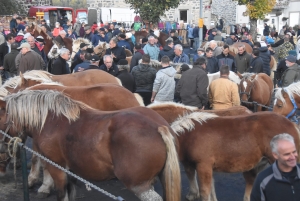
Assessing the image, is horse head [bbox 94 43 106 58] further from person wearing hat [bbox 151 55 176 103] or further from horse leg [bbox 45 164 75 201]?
horse leg [bbox 45 164 75 201]

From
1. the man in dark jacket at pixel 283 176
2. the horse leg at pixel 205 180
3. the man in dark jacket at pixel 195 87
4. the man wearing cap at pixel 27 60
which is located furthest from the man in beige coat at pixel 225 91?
the man in dark jacket at pixel 283 176

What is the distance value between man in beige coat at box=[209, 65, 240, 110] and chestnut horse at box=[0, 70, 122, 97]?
200 centimetres

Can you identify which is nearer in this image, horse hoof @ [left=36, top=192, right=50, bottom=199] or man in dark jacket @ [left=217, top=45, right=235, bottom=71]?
horse hoof @ [left=36, top=192, right=50, bottom=199]

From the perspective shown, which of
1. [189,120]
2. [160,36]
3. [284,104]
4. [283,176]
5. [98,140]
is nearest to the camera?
[283,176]

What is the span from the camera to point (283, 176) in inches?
133

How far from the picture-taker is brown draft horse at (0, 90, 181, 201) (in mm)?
4750

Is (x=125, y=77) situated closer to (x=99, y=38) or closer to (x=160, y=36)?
(x=99, y=38)

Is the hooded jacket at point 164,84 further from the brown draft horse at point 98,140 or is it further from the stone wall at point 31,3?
the stone wall at point 31,3

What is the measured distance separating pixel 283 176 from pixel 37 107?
3.17 meters

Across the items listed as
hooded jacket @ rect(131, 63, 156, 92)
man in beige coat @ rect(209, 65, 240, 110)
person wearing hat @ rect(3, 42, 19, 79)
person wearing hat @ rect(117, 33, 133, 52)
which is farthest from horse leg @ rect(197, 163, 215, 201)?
person wearing hat @ rect(117, 33, 133, 52)

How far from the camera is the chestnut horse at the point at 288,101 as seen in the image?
26.3 ft

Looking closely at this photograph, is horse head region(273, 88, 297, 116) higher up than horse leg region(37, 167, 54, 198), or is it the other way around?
horse head region(273, 88, 297, 116)

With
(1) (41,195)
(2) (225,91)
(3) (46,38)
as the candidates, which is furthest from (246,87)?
(3) (46,38)

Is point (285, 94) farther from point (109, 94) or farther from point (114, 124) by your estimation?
point (114, 124)
